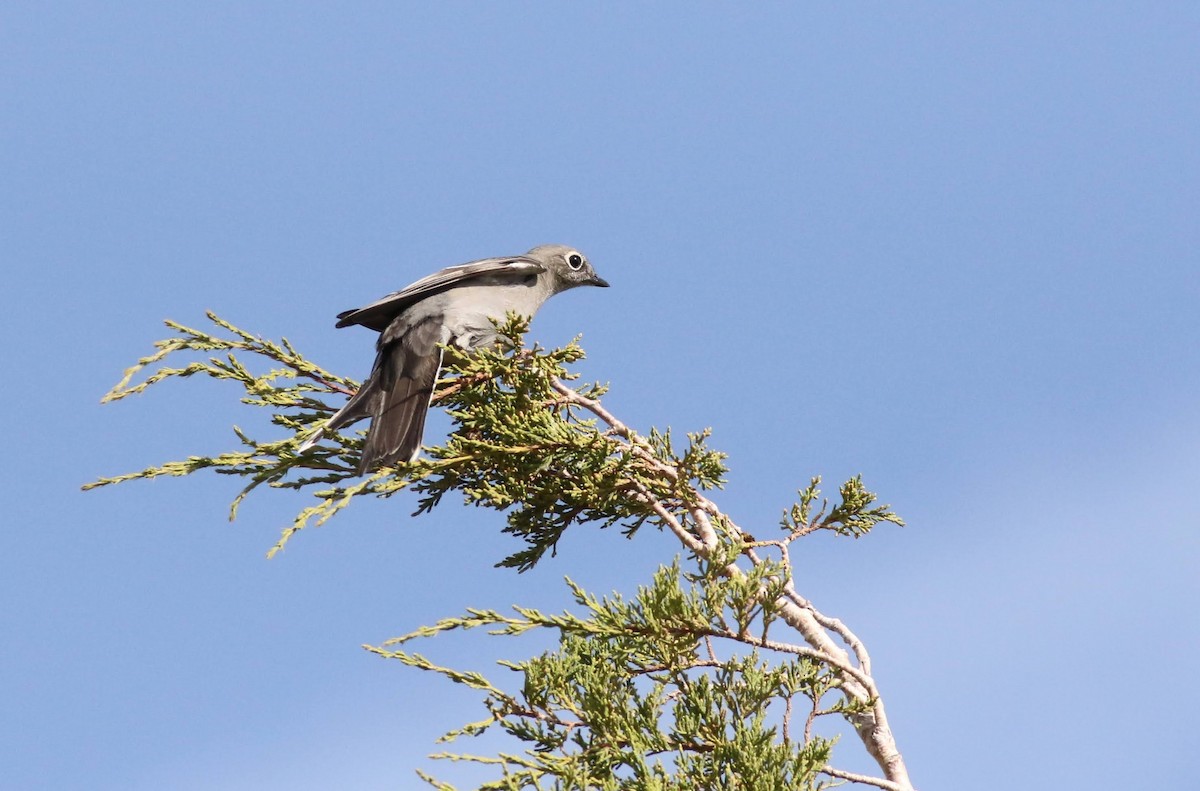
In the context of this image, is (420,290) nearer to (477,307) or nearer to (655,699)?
(477,307)

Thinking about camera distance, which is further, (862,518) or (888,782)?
(862,518)

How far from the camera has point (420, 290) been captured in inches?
319

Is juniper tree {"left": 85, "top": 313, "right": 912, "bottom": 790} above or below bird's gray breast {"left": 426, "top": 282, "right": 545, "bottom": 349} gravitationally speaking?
below

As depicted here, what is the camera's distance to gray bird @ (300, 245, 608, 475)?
691 cm

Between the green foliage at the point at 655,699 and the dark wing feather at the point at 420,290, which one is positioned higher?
the dark wing feather at the point at 420,290

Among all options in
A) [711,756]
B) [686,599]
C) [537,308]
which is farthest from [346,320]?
[711,756]

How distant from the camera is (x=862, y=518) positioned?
7.40m

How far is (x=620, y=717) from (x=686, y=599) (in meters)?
0.79

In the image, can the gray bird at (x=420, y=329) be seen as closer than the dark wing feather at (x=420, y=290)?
Yes

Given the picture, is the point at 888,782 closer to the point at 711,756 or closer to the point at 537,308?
the point at 711,756

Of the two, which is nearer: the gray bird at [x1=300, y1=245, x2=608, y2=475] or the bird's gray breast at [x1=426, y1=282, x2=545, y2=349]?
the gray bird at [x1=300, y1=245, x2=608, y2=475]

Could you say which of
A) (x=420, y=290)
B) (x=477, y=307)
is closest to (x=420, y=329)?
(x=420, y=290)

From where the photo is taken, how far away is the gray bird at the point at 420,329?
6.91 metres

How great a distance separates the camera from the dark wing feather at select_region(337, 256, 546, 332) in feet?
26.6
